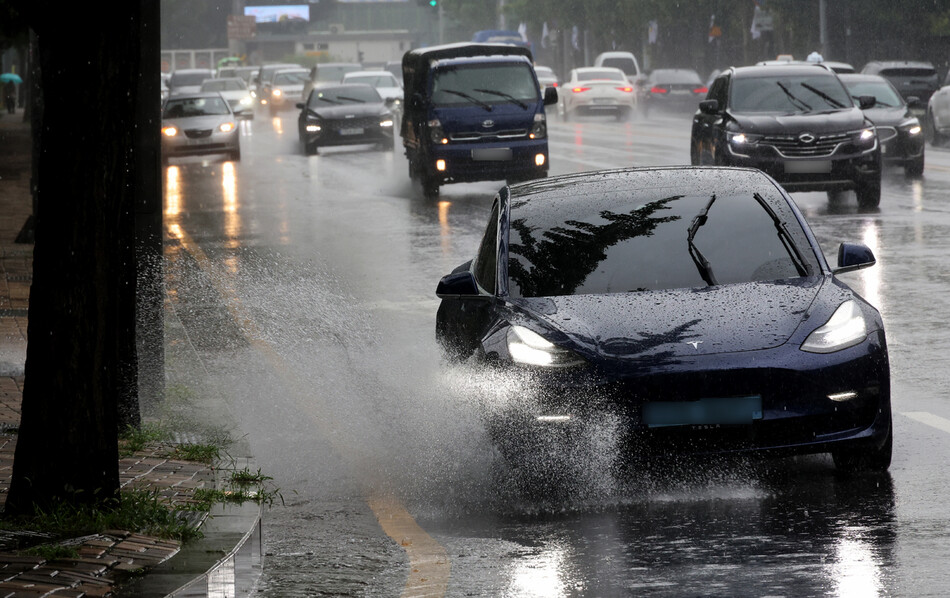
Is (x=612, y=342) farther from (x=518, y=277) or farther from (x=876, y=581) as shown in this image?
(x=876, y=581)

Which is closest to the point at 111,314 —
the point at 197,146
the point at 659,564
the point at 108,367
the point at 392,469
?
the point at 108,367

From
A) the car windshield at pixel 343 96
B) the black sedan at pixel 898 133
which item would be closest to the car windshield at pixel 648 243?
the black sedan at pixel 898 133

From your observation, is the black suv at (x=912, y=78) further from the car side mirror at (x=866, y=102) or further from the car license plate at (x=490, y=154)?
the car side mirror at (x=866, y=102)

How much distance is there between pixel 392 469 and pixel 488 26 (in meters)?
117

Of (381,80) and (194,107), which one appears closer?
(194,107)

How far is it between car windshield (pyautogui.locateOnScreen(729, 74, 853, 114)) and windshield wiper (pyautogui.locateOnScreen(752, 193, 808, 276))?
41.9 feet

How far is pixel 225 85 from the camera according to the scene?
56.4 meters

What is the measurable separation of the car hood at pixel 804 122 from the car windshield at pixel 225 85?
3808 centimetres

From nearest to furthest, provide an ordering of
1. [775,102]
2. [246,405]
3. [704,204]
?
1. [704,204]
2. [246,405]
3. [775,102]

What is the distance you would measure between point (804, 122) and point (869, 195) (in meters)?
1.22

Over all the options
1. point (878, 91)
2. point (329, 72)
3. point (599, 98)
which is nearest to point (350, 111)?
point (878, 91)

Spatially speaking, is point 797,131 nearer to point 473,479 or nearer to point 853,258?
point 853,258

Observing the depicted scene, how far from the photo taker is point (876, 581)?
5242mm

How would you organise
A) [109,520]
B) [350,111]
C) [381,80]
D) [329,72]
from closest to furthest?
[109,520] → [350,111] → [381,80] → [329,72]
